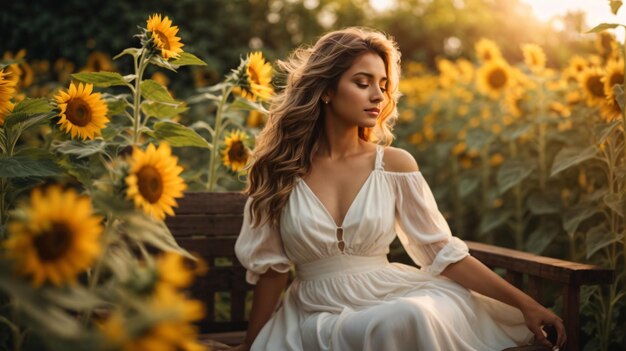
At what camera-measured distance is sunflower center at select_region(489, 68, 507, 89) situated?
4.62 meters

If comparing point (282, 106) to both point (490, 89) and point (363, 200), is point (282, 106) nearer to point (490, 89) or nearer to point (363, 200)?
point (363, 200)

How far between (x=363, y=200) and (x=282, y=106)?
523mm

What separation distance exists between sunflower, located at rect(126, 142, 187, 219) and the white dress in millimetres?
814

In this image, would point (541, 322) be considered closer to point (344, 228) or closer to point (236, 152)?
point (344, 228)

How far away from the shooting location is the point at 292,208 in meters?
2.53

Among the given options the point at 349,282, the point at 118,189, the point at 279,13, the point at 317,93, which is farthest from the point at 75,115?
the point at 279,13

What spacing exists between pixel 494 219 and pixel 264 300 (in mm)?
2119

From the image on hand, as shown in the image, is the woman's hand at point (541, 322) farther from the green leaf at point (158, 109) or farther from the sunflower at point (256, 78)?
the green leaf at point (158, 109)

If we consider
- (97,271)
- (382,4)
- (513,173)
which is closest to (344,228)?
(97,271)

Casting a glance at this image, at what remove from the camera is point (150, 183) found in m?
1.64

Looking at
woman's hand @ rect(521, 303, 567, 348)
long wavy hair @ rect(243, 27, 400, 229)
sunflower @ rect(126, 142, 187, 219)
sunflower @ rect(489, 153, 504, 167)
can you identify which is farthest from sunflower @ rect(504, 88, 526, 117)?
sunflower @ rect(126, 142, 187, 219)

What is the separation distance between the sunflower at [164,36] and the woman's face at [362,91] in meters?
0.63

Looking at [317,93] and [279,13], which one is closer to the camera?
[317,93]

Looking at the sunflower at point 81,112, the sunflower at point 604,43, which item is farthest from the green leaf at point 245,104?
the sunflower at point 604,43
